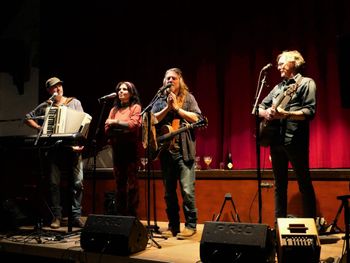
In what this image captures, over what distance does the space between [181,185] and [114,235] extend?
3.30 ft

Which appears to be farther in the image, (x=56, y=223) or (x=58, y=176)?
(x=58, y=176)

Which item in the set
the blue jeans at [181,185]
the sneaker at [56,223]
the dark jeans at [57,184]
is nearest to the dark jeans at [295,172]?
the blue jeans at [181,185]

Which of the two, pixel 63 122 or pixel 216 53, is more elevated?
pixel 216 53

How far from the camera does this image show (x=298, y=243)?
3.00 m

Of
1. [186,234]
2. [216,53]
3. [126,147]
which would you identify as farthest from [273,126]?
[216,53]

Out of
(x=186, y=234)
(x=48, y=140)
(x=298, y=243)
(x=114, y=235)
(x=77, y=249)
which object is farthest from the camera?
(x=48, y=140)

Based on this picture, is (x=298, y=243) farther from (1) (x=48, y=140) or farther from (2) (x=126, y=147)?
(1) (x=48, y=140)

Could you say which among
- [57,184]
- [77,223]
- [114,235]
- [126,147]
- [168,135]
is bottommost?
[77,223]

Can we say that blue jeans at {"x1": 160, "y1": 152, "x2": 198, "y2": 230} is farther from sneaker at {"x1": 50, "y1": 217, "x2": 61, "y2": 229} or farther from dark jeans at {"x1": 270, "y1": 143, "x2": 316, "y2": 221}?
sneaker at {"x1": 50, "y1": 217, "x2": 61, "y2": 229}

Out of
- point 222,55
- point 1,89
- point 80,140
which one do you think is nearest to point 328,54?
point 222,55

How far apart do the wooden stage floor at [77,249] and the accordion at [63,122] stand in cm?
106

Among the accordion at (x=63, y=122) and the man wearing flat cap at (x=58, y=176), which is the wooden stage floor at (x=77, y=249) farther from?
the accordion at (x=63, y=122)

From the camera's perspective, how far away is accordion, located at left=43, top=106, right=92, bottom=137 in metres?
4.77

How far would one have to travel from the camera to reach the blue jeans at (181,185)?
14.3 feet
